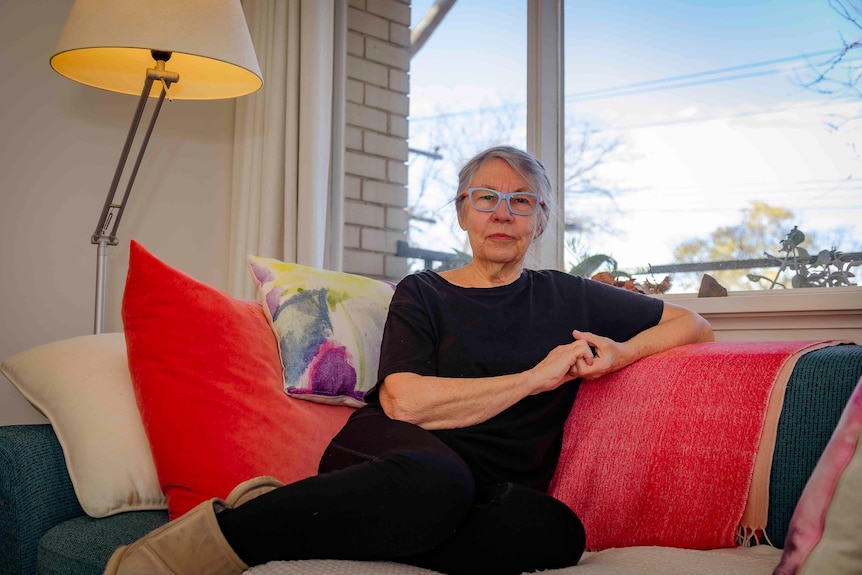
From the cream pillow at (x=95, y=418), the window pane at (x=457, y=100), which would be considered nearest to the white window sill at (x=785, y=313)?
the window pane at (x=457, y=100)

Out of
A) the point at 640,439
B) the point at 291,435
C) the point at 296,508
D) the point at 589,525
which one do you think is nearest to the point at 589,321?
the point at 640,439

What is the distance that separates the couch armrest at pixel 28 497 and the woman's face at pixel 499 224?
0.94 metres

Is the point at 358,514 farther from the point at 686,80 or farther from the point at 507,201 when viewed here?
the point at 686,80

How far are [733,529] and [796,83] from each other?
1454 mm

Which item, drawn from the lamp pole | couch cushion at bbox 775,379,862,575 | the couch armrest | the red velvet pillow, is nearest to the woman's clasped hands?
the red velvet pillow

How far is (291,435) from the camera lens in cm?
166

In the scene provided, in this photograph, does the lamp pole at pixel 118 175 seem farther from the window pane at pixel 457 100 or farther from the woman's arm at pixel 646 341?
the woman's arm at pixel 646 341

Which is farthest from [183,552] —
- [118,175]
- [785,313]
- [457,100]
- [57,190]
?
[457,100]

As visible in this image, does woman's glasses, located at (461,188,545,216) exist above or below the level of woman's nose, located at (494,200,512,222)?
above

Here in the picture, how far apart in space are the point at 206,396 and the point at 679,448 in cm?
89

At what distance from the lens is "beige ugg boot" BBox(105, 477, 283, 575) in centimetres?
126

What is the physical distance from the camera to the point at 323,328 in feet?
5.89

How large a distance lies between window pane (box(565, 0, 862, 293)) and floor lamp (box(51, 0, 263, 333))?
1.11 m

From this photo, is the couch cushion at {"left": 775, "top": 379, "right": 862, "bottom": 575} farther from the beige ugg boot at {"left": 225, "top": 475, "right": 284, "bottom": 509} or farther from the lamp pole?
the lamp pole
